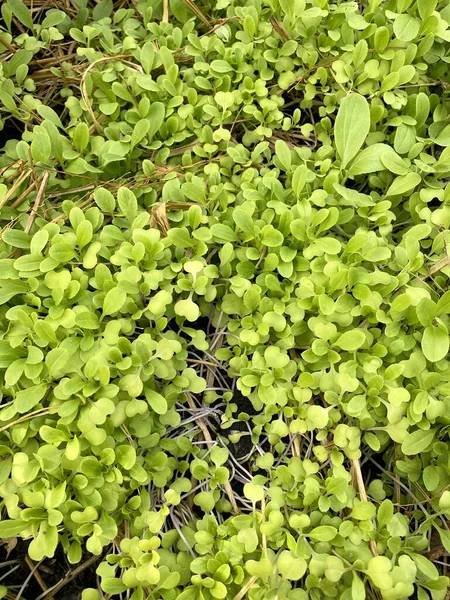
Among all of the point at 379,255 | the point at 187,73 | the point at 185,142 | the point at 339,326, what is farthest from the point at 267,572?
the point at 187,73

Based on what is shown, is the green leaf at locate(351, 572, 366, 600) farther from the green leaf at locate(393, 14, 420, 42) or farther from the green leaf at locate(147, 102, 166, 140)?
the green leaf at locate(393, 14, 420, 42)

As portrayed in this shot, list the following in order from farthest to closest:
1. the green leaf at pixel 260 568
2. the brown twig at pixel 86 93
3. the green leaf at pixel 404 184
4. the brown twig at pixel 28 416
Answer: the brown twig at pixel 86 93
the green leaf at pixel 404 184
the brown twig at pixel 28 416
the green leaf at pixel 260 568

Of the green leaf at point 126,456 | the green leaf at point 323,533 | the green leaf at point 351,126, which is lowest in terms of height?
the green leaf at point 323,533

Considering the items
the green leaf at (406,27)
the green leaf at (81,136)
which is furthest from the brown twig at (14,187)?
the green leaf at (406,27)

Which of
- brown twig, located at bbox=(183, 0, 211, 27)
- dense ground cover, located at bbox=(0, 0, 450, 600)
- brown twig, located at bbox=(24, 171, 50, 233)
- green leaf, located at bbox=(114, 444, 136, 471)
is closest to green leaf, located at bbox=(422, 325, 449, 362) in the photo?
dense ground cover, located at bbox=(0, 0, 450, 600)

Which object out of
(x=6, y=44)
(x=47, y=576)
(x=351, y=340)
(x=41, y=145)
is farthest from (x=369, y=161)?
(x=47, y=576)

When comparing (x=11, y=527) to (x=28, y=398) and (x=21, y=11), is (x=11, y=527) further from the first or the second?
(x=21, y=11)

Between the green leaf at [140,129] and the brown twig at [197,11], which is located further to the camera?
the brown twig at [197,11]

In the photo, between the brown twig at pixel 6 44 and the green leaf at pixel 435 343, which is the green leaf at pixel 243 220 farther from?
the brown twig at pixel 6 44

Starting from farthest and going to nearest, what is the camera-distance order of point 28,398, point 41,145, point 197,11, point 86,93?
point 197,11 → point 86,93 → point 41,145 → point 28,398
